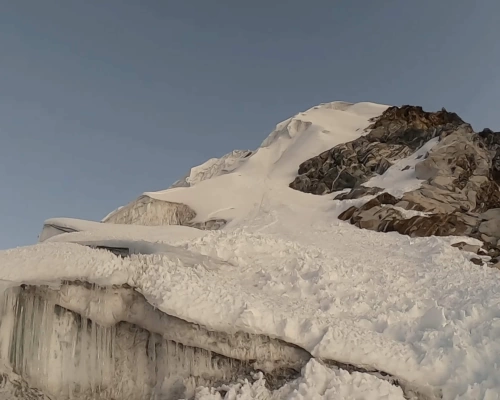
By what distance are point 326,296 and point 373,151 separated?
22.2 m

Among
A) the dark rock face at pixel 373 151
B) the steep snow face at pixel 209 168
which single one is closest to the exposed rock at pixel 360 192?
the dark rock face at pixel 373 151

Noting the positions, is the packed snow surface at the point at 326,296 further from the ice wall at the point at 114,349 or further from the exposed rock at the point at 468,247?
the exposed rock at the point at 468,247

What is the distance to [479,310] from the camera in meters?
8.52

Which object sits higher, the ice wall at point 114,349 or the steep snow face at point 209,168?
the steep snow face at point 209,168

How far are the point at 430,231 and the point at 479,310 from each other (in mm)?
9122

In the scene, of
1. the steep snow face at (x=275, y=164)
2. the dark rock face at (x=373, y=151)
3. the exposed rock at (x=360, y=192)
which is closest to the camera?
the exposed rock at (x=360, y=192)

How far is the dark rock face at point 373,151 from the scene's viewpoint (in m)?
27.6

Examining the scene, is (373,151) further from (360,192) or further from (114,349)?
(114,349)

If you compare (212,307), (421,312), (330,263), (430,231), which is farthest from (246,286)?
(430,231)

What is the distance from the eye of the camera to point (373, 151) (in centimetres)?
3012

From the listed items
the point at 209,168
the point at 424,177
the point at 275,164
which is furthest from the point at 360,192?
the point at 209,168

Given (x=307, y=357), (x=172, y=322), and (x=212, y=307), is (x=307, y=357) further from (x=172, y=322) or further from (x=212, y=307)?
(x=172, y=322)

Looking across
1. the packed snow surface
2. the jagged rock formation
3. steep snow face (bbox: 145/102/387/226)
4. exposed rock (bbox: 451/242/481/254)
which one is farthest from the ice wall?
steep snow face (bbox: 145/102/387/226)

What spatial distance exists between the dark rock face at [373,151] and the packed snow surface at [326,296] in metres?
13.4
